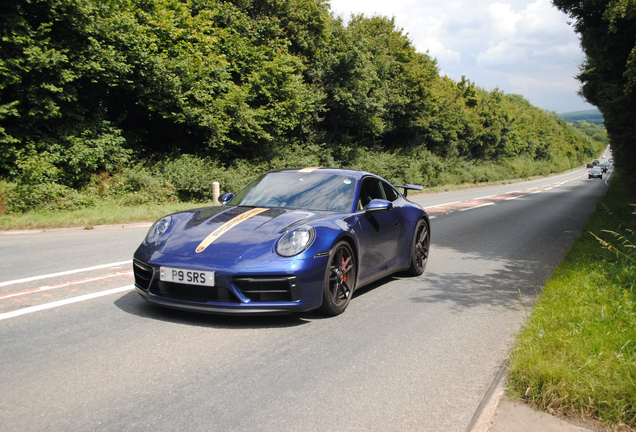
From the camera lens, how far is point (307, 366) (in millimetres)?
3582

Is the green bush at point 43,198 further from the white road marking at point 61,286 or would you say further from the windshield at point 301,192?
the windshield at point 301,192

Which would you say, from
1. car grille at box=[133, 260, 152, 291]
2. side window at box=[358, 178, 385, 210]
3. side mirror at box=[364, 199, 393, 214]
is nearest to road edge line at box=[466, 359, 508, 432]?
side mirror at box=[364, 199, 393, 214]

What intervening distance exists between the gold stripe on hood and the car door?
1131 millimetres

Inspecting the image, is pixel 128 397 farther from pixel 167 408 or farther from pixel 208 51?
pixel 208 51

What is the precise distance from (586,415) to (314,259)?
2397mm

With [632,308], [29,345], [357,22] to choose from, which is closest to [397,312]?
[632,308]

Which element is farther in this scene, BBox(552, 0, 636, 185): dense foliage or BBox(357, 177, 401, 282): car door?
BBox(552, 0, 636, 185): dense foliage

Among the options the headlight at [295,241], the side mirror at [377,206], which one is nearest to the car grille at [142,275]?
→ the headlight at [295,241]

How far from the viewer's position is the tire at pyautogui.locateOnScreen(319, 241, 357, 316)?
15.3 feet

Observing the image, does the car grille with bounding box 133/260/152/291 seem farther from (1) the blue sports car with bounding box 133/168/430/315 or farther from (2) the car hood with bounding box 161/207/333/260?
(2) the car hood with bounding box 161/207/333/260

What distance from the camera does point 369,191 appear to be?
6.03m

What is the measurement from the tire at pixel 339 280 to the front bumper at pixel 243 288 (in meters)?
0.24

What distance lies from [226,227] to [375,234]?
5.79 feet

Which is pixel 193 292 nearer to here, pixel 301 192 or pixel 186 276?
pixel 186 276
